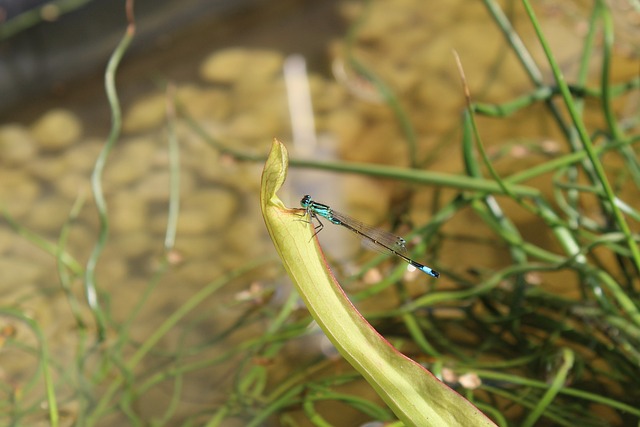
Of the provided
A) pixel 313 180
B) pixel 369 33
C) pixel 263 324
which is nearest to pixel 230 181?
pixel 313 180

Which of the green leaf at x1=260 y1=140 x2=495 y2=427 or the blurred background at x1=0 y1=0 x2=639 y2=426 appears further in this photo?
the blurred background at x1=0 y1=0 x2=639 y2=426

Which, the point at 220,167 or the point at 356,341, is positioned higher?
the point at 220,167

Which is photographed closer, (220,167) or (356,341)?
(356,341)

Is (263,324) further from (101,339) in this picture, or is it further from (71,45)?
(71,45)

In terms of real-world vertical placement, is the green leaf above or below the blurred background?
below
